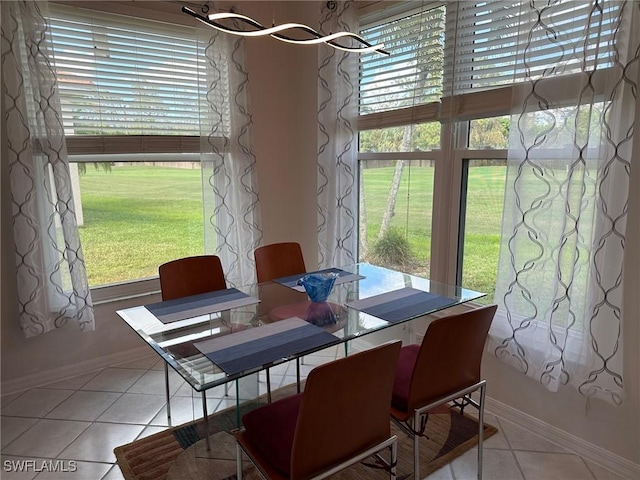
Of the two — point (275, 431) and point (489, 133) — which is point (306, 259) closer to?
point (489, 133)

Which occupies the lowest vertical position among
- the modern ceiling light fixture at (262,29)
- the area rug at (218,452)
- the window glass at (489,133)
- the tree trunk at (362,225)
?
the area rug at (218,452)

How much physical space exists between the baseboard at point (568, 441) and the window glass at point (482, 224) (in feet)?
1.92

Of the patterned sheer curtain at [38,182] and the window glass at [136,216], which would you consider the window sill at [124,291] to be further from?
the patterned sheer curtain at [38,182]

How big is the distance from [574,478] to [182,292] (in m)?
2.01

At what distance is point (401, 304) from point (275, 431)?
2.66ft

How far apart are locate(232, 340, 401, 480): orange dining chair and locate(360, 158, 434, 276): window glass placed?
4.86 feet

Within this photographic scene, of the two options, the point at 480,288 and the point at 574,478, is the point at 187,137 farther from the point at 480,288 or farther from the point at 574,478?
the point at 574,478

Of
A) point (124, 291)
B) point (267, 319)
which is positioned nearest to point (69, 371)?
point (124, 291)

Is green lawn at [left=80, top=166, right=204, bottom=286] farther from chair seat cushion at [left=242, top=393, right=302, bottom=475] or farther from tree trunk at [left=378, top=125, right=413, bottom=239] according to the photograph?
chair seat cushion at [left=242, top=393, right=302, bottom=475]

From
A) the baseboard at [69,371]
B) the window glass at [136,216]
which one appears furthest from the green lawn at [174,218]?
the baseboard at [69,371]

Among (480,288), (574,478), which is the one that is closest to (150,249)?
(480,288)

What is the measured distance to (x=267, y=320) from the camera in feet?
5.83

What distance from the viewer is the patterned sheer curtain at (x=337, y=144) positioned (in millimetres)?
2814

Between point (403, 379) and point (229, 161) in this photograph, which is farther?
point (229, 161)
